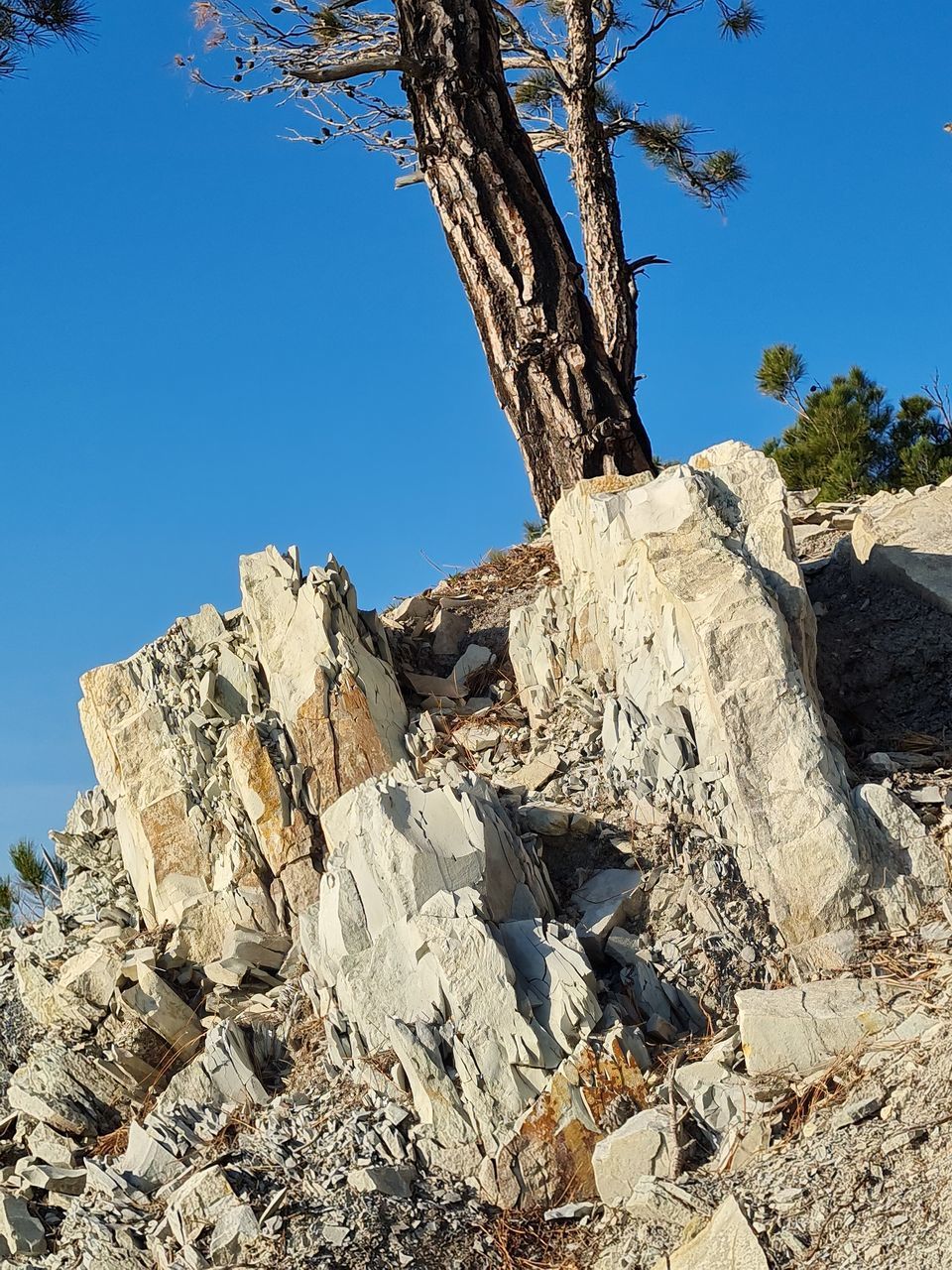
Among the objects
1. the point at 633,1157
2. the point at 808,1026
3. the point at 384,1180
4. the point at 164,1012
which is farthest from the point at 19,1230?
the point at 808,1026

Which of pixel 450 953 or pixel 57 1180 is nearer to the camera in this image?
pixel 450 953

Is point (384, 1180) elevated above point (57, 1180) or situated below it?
below

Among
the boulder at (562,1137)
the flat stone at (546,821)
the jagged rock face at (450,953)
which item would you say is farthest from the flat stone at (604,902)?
the boulder at (562,1137)

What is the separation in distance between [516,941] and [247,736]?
2.24 meters

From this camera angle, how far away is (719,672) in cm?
504

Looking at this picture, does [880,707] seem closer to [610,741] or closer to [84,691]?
[610,741]

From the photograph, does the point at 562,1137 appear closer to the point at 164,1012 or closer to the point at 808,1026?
the point at 808,1026

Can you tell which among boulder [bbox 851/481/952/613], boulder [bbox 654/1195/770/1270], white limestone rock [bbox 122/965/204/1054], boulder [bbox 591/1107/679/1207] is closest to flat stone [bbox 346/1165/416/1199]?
→ boulder [bbox 591/1107/679/1207]

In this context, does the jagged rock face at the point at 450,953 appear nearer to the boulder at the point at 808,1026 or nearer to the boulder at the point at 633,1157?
the boulder at the point at 633,1157

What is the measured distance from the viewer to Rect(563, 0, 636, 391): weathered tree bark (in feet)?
33.6

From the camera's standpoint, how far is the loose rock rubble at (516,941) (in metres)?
3.99

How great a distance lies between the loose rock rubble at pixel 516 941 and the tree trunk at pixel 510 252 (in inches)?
74.2

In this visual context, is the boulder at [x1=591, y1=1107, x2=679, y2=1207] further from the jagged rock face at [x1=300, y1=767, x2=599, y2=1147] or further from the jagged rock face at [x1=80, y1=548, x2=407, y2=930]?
the jagged rock face at [x1=80, y1=548, x2=407, y2=930]

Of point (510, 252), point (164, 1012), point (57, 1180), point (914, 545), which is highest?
point (510, 252)
